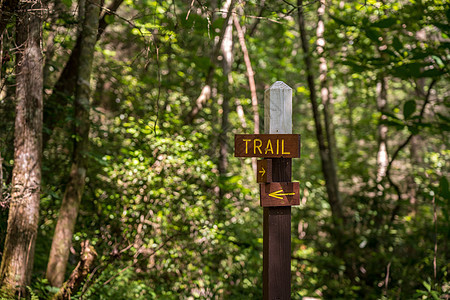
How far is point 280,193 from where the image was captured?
2760mm

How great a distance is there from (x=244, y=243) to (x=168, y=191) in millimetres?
1245

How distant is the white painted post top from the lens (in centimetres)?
278

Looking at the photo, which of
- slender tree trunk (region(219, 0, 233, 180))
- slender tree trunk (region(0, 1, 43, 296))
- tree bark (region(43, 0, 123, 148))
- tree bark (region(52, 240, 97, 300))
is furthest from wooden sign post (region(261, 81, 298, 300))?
slender tree trunk (region(219, 0, 233, 180))

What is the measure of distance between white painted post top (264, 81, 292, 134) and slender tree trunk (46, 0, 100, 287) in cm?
217

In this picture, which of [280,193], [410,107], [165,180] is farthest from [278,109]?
[165,180]

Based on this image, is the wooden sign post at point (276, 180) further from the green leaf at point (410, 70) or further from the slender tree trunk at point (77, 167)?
the slender tree trunk at point (77, 167)

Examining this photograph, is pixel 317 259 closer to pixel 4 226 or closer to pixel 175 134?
pixel 175 134

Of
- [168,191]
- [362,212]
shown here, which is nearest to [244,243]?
[168,191]

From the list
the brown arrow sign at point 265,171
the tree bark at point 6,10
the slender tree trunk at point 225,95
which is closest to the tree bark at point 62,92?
the tree bark at point 6,10

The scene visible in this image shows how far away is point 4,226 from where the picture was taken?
3680 mm

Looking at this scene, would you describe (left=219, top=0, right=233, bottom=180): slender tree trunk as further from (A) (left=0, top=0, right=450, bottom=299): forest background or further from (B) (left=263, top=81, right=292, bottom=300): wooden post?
(B) (left=263, top=81, right=292, bottom=300): wooden post

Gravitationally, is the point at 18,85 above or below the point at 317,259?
above

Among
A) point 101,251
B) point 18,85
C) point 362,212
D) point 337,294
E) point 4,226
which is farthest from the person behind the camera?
point 362,212

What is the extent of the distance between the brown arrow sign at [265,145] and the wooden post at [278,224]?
0.08m
